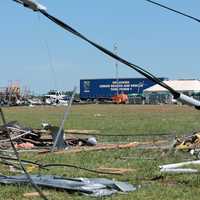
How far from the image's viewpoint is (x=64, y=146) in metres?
18.3

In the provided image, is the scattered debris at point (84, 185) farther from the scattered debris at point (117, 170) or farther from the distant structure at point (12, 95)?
the distant structure at point (12, 95)

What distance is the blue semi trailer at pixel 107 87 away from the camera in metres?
127

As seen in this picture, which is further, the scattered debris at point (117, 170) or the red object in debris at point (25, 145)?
the red object in debris at point (25, 145)

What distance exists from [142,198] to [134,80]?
117370 mm

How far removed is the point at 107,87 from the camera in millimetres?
128250

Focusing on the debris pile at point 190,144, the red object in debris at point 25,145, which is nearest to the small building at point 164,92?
the red object in debris at point 25,145

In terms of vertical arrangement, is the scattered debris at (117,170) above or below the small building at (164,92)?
above

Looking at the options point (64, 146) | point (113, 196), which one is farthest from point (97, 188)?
point (64, 146)

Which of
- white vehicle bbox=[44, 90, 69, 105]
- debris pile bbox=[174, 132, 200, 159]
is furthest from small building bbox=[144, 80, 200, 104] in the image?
debris pile bbox=[174, 132, 200, 159]

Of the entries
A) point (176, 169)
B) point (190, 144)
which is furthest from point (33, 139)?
point (176, 169)

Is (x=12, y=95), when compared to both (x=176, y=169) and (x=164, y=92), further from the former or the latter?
(x=176, y=169)

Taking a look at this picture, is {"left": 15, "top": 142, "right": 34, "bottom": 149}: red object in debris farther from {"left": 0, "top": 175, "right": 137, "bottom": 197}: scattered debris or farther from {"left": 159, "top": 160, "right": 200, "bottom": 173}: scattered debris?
{"left": 0, "top": 175, "right": 137, "bottom": 197}: scattered debris

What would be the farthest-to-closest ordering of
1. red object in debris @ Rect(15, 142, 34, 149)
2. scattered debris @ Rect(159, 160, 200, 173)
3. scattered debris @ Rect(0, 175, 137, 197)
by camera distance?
red object in debris @ Rect(15, 142, 34, 149) → scattered debris @ Rect(159, 160, 200, 173) → scattered debris @ Rect(0, 175, 137, 197)

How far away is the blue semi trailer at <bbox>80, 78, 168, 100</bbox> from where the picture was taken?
12675 cm
